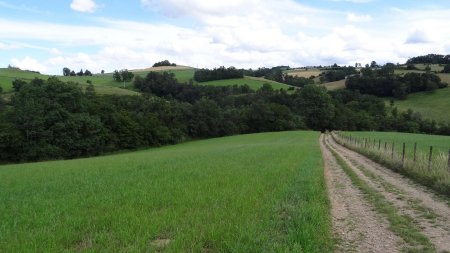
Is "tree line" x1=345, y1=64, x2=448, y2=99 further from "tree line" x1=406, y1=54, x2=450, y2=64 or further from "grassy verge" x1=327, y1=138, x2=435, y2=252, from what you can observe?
"grassy verge" x1=327, y1=138, x2=435, y2=252

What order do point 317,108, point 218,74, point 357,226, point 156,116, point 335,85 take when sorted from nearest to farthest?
point 357,226 → point 156,116 → point 317,108 → point 335,85 → point 218,74

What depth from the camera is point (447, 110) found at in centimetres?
11638

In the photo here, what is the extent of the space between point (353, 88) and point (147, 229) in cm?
14236

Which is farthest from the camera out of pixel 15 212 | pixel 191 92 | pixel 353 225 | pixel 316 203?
pixel 191 92

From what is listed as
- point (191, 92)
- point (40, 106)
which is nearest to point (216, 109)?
point (191, 92)

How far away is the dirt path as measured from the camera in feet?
27.9

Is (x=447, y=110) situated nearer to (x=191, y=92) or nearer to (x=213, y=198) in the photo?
(x=191, y=92)

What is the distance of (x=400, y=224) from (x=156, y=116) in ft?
256

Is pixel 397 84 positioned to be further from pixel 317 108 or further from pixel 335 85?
pixel 317 108

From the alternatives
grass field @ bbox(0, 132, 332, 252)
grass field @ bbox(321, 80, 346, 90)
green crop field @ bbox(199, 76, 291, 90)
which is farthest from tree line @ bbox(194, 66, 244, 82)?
grass field @ bbox(0, 132, 332, 252)

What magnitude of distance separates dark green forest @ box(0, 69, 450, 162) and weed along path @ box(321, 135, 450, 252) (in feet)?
173

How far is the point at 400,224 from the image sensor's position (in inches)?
409

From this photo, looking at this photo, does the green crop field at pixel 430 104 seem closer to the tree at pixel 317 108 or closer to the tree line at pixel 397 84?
the tree line at pixel 397 84

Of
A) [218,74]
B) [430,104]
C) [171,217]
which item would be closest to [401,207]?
[171,217]
